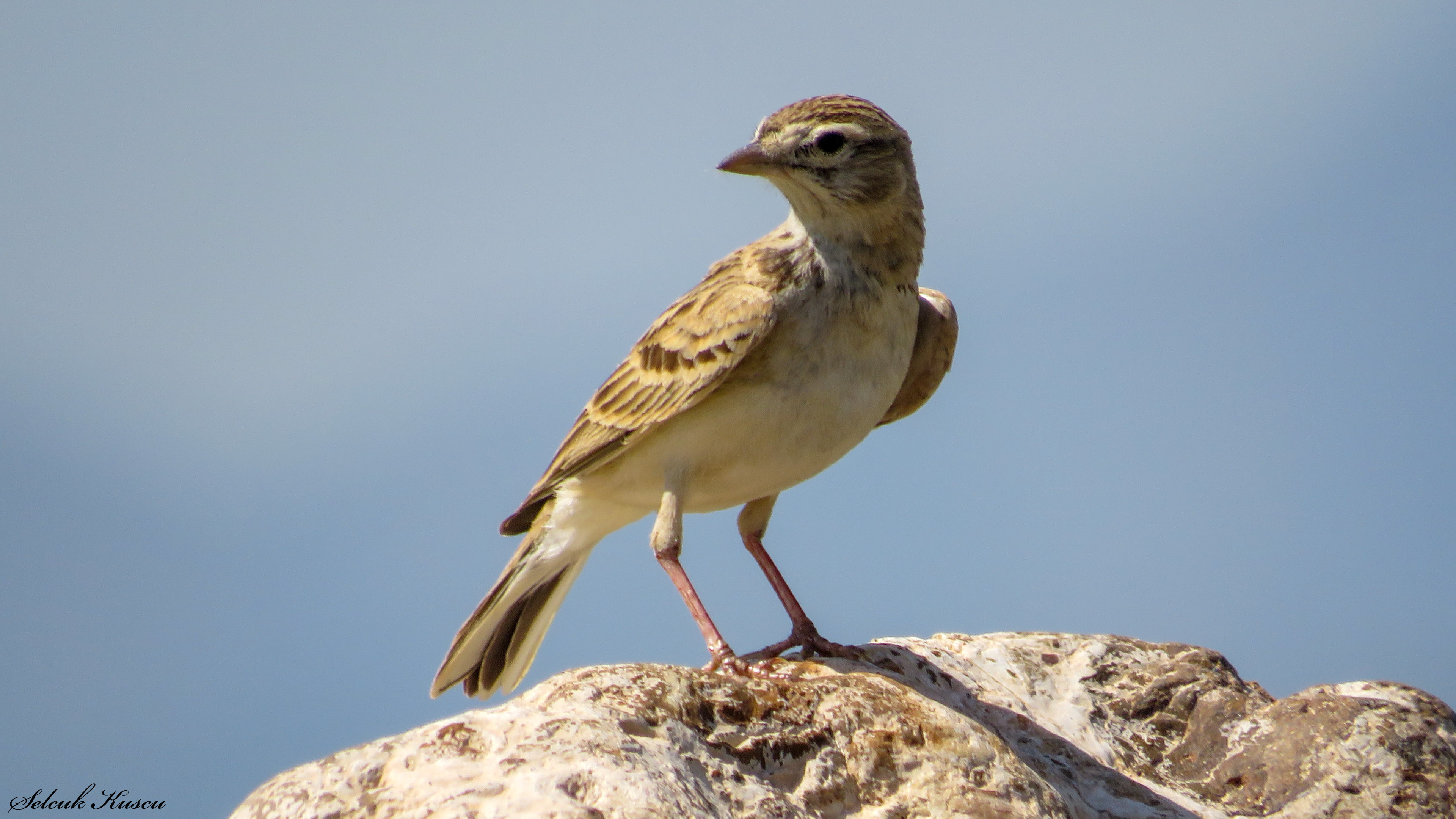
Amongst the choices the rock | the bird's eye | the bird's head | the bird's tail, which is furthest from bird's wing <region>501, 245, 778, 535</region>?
the rock

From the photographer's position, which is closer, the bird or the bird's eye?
the bird

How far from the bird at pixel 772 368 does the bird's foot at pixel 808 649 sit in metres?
0.01

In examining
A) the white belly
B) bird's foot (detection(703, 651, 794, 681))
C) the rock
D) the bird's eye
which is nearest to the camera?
the rock

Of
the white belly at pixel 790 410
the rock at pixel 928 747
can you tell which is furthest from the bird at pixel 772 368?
the rock at pixel 928 747

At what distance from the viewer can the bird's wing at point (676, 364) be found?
5.93 meters

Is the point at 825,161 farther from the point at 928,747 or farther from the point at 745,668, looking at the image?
the point at 928,747

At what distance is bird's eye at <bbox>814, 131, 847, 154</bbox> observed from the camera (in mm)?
6234

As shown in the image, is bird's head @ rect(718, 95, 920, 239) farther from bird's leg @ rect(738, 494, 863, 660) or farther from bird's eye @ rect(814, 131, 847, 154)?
bird's leg @ rect(738, 494, 863, 660)

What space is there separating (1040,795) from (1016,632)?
2.47m

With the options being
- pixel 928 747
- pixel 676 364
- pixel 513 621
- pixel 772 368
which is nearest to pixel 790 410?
pixel 772 368

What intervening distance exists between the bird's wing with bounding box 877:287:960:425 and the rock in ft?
4.71

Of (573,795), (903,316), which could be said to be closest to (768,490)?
(903,316)

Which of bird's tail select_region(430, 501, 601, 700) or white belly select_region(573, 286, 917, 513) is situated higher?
white belly select_region(573, 286, 917, 513)

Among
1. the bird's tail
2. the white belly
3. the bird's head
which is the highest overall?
the bird's head
